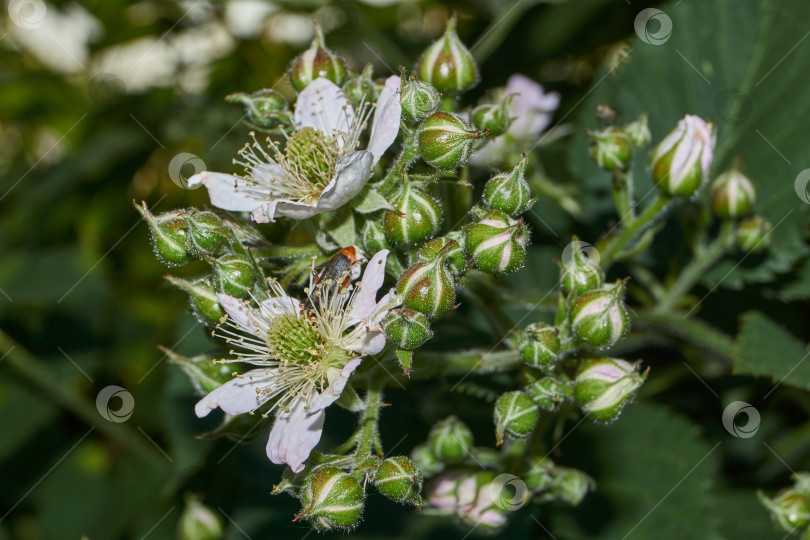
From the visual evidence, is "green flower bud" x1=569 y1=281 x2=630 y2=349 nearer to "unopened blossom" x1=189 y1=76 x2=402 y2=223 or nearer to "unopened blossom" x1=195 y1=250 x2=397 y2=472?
"unopened blossom" x1=195 y1=250 x2=397 y2=472

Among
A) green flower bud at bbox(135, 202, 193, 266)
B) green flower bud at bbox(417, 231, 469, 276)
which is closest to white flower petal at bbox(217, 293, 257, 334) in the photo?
green flower bud at bbox(135, 202, 193, 266)

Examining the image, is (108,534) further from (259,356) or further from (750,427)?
(750,427)

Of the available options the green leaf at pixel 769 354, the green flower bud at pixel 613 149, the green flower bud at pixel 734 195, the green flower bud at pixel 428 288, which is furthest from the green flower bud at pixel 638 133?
the green flower bud at pixel 428 288

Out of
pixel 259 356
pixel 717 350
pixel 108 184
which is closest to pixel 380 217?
pixel 259 356

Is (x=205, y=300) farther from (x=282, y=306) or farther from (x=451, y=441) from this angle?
(x=451, y=441)

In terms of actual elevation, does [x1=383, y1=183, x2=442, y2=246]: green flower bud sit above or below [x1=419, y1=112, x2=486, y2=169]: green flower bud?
below
